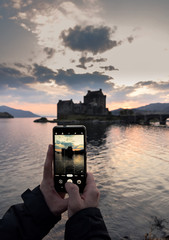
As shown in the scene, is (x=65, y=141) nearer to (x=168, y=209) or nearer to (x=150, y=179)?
(x=168, y=209)

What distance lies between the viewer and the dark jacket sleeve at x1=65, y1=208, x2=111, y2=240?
1.84m

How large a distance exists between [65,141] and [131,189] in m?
13.5

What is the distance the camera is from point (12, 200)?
1305cm

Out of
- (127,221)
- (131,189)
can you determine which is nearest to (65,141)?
(127,221)

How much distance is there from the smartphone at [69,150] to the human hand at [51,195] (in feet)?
1.39

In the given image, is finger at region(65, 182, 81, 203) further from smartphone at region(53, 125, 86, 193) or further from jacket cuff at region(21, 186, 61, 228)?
smartphone at region(53, 125, 86, 193)

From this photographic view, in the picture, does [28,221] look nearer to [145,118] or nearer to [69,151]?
[69,151]

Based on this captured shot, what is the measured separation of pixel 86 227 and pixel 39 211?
0.84m

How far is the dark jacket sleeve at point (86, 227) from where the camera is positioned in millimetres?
1845

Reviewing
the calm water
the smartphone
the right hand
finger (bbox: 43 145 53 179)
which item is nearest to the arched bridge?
the calm water

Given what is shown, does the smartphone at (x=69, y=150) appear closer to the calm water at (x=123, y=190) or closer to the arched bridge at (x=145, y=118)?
the calm water at (x=123, y=190)

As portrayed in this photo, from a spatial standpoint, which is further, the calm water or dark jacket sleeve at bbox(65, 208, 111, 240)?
the calm water

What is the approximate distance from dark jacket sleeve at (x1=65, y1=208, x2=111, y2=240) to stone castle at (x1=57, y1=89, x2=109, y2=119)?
160474 millimetres

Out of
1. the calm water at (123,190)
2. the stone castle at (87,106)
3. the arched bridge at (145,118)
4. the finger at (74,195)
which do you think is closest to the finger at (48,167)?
the finger at (74,195)
